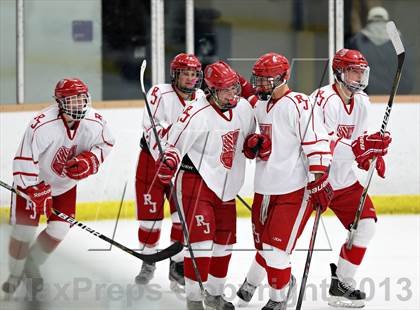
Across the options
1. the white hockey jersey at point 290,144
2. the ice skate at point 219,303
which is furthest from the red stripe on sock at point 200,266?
the white hockey jersey at point 290,144

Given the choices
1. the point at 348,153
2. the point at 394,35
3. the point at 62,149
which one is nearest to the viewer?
the point at 394,35

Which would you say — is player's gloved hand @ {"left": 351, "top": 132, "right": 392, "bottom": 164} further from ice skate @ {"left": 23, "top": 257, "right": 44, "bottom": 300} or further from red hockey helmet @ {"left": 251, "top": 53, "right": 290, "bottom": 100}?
ice skate @ {"left": 23, "top": 257, "right": 44, "bottom": 300}

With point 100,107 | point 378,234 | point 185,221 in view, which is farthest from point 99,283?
point 100,107

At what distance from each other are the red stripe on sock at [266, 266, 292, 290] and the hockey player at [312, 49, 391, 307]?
0.49 meters

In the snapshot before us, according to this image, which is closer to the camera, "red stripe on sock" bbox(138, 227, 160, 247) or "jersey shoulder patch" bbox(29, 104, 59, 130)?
"jersey shoulder patch" bbox(29, 104, 59, 130)

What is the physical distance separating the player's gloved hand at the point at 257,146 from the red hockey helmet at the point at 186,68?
62cm

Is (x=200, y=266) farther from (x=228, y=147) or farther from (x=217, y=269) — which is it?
(x=228, y=147)

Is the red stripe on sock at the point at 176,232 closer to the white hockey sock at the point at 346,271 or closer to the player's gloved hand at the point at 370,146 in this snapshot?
the white hockey sock at the point at 346,271

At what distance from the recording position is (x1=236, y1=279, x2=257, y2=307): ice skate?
3.49 meters

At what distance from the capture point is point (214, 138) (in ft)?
10.5

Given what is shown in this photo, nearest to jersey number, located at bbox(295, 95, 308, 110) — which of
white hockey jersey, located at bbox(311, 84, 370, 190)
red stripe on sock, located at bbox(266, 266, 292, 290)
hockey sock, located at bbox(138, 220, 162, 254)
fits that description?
white hockey jersey, located at bbox(311, 84, 370, 190)

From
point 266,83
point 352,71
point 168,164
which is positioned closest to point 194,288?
point 168,164

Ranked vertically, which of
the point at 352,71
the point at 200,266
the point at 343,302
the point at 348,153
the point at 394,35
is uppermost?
the point at 394,35

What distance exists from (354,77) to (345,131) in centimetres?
22
